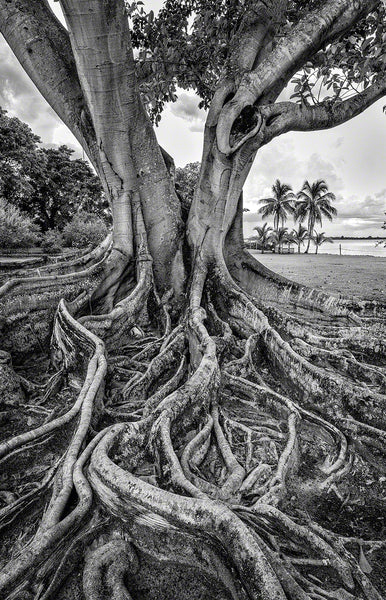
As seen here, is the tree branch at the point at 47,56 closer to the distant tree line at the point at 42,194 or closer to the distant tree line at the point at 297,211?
the distant tree line at the point at 42,194

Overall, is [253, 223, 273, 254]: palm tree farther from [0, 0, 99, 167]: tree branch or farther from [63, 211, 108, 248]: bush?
[0, 0, 99, 167]: tree branch

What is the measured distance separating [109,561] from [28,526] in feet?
1.94

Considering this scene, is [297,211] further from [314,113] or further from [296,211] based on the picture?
[314,113]

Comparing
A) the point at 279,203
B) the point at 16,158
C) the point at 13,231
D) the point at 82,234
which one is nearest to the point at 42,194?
the point at 16,158

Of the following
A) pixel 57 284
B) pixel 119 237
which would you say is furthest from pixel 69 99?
pixel 57 284

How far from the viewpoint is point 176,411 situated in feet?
8.25

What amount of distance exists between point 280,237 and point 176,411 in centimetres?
4523

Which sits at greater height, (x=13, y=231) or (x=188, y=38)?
(x=188, y=38)

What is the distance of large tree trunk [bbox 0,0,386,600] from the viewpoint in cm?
156

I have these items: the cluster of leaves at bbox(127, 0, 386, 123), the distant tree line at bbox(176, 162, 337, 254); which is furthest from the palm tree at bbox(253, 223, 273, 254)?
the cluster of leaves at bbox(127, 0, 386, 123)

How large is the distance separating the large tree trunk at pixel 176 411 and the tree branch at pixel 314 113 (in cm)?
41

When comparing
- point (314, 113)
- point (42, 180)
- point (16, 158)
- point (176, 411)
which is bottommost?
point (176, 411)

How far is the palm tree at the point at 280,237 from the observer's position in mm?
44938

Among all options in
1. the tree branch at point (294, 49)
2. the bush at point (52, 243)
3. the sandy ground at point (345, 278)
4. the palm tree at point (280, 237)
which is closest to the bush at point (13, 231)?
the bush at point (52, 243)
